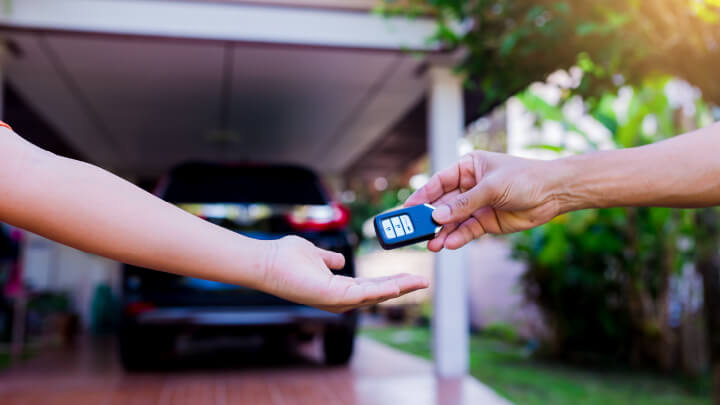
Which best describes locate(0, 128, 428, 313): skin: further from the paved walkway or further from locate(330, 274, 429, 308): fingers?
the paved walkway

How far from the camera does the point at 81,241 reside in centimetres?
110

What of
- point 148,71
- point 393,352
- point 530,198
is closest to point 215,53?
point 148,71

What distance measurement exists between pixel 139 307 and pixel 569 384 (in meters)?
3.42

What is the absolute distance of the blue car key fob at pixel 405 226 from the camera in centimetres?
150

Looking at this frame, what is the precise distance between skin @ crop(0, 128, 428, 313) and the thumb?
27 cm

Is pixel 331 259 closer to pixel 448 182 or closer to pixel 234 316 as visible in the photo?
pixel 448 182

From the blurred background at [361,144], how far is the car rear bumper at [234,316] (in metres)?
0.01

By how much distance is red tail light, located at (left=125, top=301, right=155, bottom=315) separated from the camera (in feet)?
12.9

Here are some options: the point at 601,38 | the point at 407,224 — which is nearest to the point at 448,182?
the point at 407,224

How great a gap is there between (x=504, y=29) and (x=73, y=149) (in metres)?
6.78

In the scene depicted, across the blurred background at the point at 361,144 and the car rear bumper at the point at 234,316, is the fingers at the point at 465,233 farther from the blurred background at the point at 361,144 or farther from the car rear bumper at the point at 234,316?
the car rear bumper at the point at 234,316

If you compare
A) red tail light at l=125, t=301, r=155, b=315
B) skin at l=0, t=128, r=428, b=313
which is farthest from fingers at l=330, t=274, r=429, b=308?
red tail light at l=125, t=301, r=155, b=315

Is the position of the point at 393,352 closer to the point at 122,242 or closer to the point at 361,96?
the point at 361,96

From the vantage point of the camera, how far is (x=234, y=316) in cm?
401
